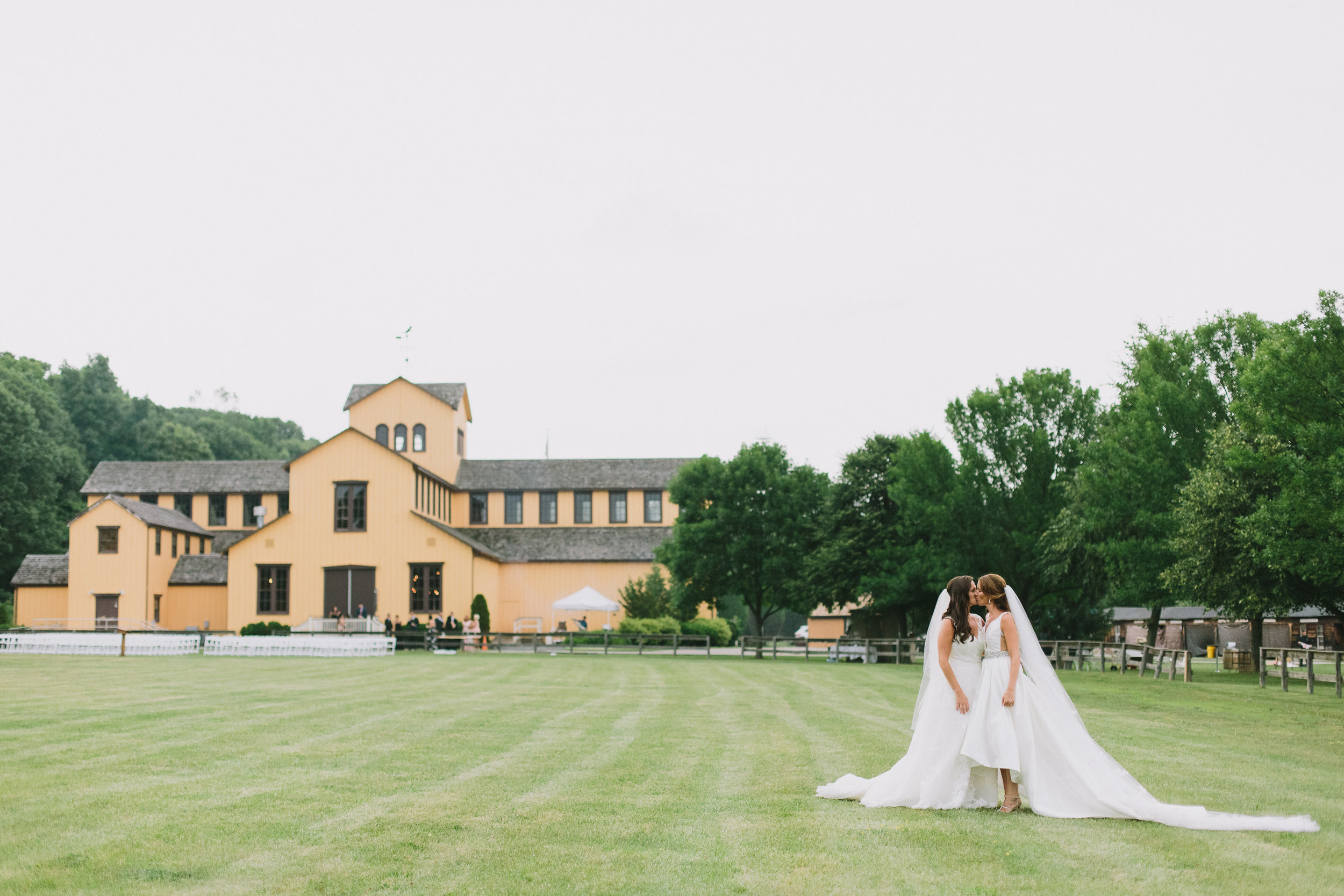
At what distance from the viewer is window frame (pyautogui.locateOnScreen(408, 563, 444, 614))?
52031 mm

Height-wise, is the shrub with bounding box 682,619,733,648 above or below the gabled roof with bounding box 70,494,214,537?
below

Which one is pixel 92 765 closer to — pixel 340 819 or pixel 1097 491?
pixel 340 819

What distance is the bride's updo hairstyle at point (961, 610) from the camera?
9.65 metres

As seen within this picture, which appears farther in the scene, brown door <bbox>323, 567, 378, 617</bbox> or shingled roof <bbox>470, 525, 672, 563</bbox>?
shingled roof <bbox>470, 525, 672, 563</bbox>

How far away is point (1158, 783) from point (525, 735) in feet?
25.1

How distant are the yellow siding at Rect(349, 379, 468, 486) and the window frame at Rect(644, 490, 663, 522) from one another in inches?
452

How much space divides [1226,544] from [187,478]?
54.2m

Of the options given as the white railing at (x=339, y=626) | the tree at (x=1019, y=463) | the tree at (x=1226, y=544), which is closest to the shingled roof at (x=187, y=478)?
the white railing at (x=339, y=626)

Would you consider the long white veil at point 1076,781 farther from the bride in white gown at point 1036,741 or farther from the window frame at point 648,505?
the window frame at point 648,505

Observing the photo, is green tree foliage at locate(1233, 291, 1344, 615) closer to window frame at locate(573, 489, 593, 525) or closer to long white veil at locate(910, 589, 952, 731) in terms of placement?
long white veil at locate(910, 589, 952, 731)

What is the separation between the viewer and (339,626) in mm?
49812

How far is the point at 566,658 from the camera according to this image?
→ 40719mm

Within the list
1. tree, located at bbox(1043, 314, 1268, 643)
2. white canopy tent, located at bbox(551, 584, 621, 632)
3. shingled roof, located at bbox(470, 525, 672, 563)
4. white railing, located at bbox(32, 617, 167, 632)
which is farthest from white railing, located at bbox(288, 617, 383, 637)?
tree, located at bbox(1043, 314, 1268, 643)

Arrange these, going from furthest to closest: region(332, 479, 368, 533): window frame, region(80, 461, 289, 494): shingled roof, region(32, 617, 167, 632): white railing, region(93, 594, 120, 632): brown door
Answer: region(80, 461, 289, 494): shingled roof < region(93, 594, 120, 632): brown door < region(32, 617, 167, 632): white railing < region(332, 479, 368, 533): window frame
